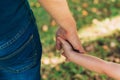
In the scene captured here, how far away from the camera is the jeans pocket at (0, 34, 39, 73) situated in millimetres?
2102

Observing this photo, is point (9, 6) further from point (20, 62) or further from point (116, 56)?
point (116, 56)

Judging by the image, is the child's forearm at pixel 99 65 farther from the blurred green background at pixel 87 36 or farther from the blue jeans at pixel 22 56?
the blurred green background at pixel 87 36

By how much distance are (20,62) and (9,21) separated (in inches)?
13.8

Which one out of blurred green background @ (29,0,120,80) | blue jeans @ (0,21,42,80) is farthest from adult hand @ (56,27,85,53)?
blurred green background @ (29,0,120,80)

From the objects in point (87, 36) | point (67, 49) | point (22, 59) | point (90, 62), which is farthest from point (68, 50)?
point (87, 36)

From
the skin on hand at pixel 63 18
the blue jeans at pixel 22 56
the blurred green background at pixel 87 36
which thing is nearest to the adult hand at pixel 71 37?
the skin on hand at pixel 63 18

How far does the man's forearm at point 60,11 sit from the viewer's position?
6.89 feet

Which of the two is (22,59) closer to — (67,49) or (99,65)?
(67,49)

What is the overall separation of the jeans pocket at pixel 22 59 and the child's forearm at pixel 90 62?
27 centimetres

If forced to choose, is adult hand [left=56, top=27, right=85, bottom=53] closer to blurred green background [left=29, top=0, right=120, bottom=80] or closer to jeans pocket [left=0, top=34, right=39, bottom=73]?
jeans pocket [left=0, top=34, right=39, bottom=73]

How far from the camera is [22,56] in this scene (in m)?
2.14

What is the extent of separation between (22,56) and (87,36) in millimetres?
2459

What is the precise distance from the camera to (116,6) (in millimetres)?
4965

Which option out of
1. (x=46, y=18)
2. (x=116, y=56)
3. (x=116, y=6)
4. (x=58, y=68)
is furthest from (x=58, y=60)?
(x=116, y=6)
